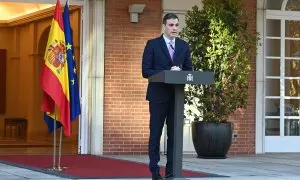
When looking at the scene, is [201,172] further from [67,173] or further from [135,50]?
[135,50]

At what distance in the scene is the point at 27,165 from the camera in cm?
1109

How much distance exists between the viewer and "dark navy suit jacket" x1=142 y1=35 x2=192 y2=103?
25.4ft

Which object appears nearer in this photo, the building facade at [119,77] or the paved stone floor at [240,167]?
the paved stone floor at [240,167]

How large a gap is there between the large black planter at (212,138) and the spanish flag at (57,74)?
327cm

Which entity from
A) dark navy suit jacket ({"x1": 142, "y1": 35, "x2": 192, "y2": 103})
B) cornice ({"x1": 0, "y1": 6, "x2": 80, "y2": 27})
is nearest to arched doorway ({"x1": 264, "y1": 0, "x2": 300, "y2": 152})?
cornice ({"x1": 0, "y1": 6, "x2": 80, "y2": 27})

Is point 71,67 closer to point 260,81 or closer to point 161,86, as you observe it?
point 161,86

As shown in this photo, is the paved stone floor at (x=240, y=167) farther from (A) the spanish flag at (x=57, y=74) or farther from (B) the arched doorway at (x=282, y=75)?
(A) the spanish flag at (x=57, y=74)

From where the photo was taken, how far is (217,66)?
13.1m

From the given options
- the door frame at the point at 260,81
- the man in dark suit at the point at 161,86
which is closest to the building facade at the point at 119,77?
the door frame at the point at 260,81

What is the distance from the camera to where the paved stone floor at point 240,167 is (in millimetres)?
9672

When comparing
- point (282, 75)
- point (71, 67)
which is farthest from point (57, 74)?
point (282, 75)

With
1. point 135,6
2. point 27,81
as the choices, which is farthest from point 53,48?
point 27,81

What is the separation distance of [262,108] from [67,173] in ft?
20.3

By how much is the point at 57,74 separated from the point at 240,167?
332 centimetres
